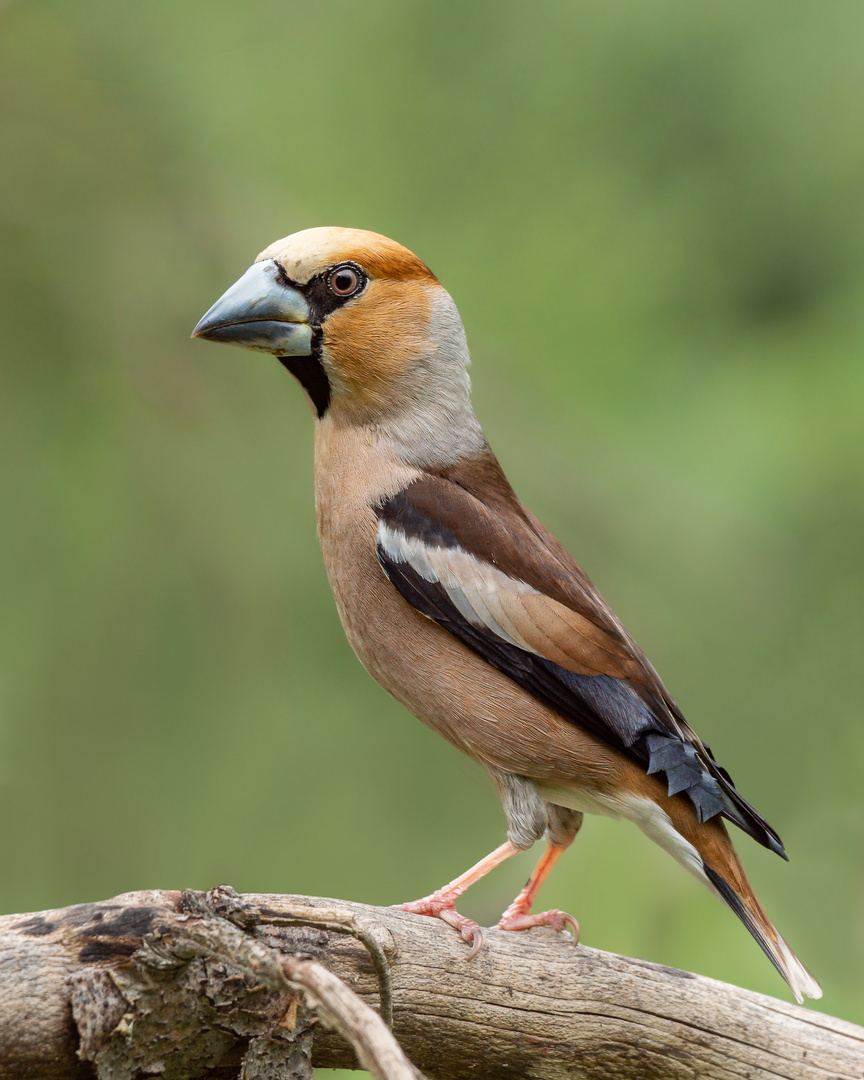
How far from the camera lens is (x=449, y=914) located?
2.59 metres

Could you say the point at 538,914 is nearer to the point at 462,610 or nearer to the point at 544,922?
the point at 544,922

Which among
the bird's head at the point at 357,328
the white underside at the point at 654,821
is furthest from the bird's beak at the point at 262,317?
the white underside at the point at 654,821

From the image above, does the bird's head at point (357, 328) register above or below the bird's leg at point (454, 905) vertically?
above

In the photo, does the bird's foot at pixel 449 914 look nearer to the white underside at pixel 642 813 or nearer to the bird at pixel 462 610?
the bird at pixel 462 610

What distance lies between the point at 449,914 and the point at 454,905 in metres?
0.11

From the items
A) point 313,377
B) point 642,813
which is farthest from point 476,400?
point 642,813

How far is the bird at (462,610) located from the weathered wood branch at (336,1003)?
0.15 meters

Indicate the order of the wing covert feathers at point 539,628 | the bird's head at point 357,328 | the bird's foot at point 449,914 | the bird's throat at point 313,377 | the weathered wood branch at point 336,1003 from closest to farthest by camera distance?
the weathered wood branch at point 336,1003, the bird's foot at point 449,914, the wing covert feathers at point 539,628, the bird's head at point 357,328, the bird's throat at point 313,377

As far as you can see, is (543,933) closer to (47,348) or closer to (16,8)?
(47,348)

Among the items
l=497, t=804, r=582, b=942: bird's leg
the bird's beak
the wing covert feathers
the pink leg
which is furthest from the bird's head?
the pink leg

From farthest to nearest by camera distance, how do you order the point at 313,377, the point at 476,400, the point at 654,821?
the point at 476,400 < the point at 313,377 < the point at 654,821

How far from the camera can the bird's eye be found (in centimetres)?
286

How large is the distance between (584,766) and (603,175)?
3.14m

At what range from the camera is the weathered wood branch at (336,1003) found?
1985mm
